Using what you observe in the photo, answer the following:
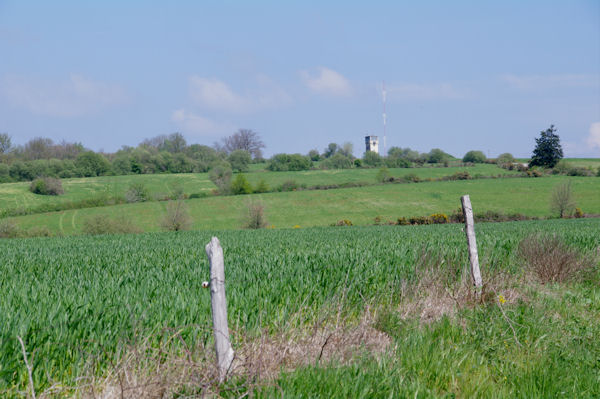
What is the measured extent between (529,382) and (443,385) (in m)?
0.86

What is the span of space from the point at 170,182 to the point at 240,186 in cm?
1552

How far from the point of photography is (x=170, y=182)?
80.4 m

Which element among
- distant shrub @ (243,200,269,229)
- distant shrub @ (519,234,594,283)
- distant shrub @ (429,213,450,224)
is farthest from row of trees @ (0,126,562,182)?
distant shrub @ (519,234,594,283)

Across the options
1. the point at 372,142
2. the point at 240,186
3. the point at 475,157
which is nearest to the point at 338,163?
the point at 475,157

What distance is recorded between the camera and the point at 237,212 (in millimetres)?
60188

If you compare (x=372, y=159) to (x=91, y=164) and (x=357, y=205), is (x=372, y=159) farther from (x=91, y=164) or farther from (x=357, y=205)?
(x=91, y=164)

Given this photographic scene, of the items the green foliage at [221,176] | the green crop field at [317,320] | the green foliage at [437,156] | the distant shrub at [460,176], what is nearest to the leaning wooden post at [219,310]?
the green crop field at [317,320]

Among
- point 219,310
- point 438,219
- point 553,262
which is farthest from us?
point 438,219

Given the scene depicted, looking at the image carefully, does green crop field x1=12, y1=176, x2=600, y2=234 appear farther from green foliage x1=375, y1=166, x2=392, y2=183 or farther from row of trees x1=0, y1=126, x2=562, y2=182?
row of trees x1=0, y1=126, x2=562, y2=182

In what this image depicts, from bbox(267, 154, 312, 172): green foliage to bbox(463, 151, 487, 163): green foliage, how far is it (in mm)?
35903

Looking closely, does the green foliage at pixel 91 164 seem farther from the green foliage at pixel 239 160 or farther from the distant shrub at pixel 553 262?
the distant shrub at pixel 553 262

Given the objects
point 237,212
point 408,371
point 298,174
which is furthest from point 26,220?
point 408,371

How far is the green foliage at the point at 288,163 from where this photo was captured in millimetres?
95031

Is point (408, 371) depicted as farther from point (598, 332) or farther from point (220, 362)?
point (598, 332)
